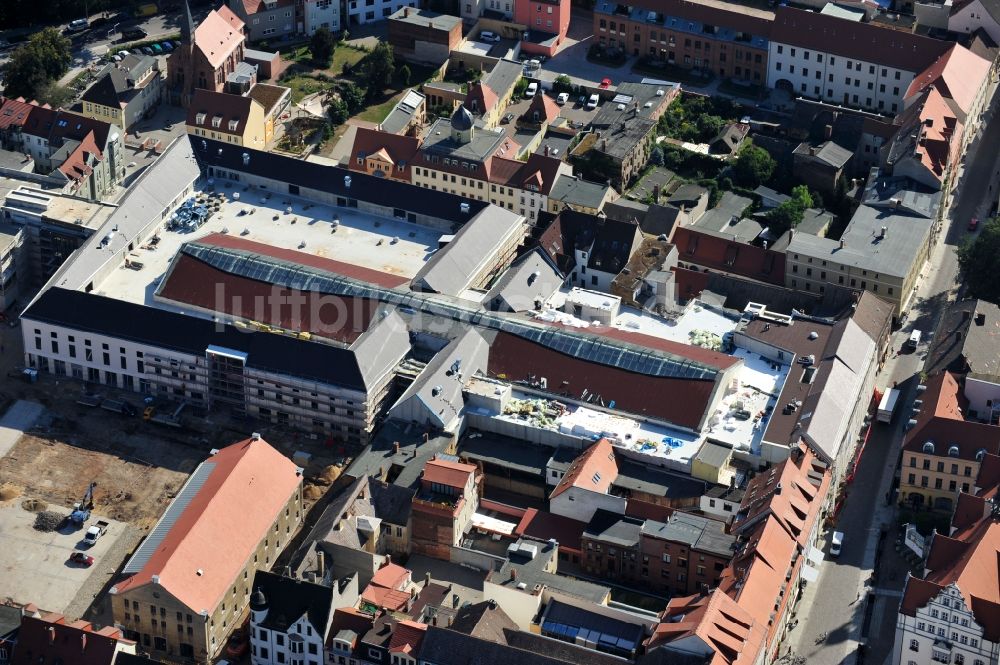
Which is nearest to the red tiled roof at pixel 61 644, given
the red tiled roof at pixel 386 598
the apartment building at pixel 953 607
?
the red tiled roof at pixel 386 598

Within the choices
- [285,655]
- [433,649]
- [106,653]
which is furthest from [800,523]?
[106,653]

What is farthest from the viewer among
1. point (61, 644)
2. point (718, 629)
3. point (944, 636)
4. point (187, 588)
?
point (187, 588)

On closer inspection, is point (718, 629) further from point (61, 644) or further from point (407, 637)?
point (61, 644)

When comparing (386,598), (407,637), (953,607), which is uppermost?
(953,607)

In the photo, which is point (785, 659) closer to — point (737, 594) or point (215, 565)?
point (737, 594)

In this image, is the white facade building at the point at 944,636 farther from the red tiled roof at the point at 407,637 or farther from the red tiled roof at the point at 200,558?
the red tiled roof at the point at 200,558

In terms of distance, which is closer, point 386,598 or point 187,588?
point 187,588

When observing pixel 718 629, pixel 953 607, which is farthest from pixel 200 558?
pixel 953 607
